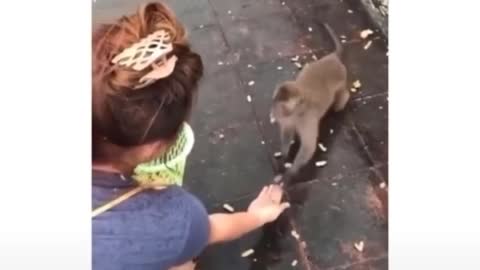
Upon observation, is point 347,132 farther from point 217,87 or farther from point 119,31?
point 119,31

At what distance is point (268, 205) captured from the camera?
1146mm

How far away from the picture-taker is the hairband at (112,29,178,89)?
112cm

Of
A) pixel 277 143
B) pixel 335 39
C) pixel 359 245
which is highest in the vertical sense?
pixel 335 39

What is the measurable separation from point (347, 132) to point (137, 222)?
0.32 meters

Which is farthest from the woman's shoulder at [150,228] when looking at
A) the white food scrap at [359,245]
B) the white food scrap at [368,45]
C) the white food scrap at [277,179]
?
the white food scrap at [368,45]

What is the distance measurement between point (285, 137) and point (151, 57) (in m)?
0.22

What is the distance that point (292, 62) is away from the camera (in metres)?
1.17

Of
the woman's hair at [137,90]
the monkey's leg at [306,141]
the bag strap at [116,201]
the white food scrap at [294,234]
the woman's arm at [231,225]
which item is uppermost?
the woman's hair at [137,90]

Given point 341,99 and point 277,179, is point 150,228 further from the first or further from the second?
point 341,99

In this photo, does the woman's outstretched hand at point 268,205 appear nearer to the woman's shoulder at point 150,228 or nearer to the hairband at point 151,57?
the woman's shoulder at point 150,228

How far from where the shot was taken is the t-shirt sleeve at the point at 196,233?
113 cm

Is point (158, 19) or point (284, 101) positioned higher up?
point (158, 19)

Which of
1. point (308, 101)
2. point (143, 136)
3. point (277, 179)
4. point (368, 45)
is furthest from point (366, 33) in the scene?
point (143, 136)
